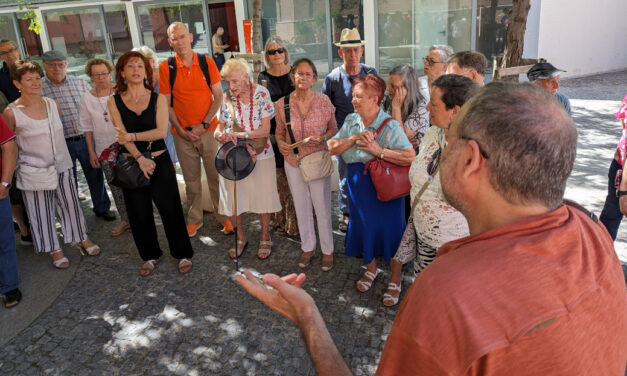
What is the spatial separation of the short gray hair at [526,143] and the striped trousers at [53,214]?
4.81m

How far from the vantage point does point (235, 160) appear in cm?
433

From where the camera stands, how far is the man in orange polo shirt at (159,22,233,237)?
4.96 meters

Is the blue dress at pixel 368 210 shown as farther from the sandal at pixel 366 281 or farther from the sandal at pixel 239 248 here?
the sandal at pixel 239 248

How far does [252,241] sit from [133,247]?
55.9 inches

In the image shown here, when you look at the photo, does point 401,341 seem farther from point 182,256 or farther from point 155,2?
point 155,2

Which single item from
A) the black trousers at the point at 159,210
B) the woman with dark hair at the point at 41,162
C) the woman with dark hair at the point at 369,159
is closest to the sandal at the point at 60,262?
the woman with dark hair at the point at 41,162

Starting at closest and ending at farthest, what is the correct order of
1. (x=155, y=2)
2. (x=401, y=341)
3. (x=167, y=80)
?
(x=401, y=341), (x=167, y=80), (x=155, y=2)

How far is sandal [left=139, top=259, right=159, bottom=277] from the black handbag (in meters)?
0.93

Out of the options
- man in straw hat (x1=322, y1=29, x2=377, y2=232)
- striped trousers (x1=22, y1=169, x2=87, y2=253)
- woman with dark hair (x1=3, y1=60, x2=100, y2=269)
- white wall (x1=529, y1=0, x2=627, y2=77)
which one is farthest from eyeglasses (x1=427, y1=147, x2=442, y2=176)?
white wall (x1=529, y1=0, x2=627, y2=77)

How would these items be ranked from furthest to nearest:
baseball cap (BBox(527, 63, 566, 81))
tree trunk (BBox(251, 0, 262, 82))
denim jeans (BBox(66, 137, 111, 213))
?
tree trunk (BBox(251, 0, 262, 82)), denim jeans (BBox(66, 137, 111, 213)), baseball cap (BBox(527, 63, 566, 81))

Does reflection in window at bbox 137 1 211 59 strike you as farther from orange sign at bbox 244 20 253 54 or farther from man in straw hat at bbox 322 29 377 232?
man in straw hat at bbox 322 29 377 232

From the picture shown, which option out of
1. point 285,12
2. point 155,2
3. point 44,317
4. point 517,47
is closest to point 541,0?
point 285,12

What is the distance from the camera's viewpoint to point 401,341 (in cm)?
99

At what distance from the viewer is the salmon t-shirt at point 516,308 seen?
91 centimetres
